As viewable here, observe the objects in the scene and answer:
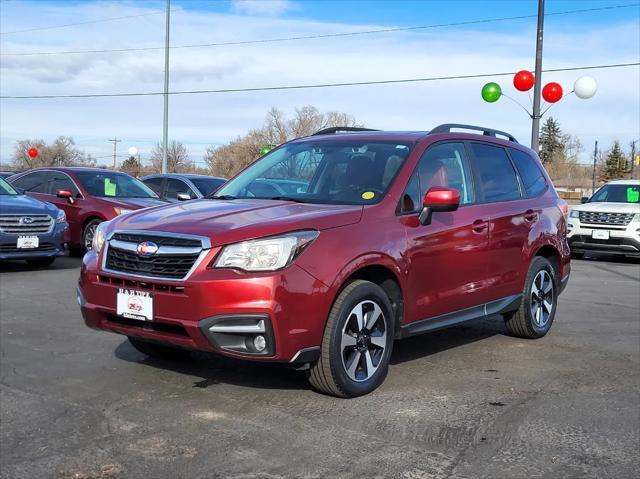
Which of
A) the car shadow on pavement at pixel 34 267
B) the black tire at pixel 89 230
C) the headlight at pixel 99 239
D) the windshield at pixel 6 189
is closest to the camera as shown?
the headlight at pixel 99 239

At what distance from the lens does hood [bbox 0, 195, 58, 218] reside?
1025 cm

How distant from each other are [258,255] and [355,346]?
0.93 m

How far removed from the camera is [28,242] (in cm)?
1030

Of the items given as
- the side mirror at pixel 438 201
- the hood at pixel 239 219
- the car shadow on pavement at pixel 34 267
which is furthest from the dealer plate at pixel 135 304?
the car shadow on pavement at pixel 34 267

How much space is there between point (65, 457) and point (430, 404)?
7.14 feet

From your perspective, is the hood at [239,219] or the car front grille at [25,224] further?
the car front grille at [25,224]

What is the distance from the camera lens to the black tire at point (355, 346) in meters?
4.36

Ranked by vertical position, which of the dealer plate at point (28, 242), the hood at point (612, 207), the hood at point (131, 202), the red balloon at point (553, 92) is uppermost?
the red balloon at point (553, 92)

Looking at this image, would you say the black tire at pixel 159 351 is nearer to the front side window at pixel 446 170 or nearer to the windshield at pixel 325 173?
the windshield at pixel 325 173

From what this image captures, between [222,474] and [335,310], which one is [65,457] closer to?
[222,474]

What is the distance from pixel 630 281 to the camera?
37.1ft

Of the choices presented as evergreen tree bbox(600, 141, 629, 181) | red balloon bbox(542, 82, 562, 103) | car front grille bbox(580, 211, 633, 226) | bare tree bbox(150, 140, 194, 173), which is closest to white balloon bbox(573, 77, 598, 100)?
red balloon bbox(542, 82, 562, 103)

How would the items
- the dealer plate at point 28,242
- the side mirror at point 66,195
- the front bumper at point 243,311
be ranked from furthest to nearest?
the side mirror at point 66,195 < the dealer plate at point 28,242 < the front bumper at point 243,311

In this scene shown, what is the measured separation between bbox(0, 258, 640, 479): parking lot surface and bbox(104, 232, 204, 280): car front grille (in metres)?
0.83
